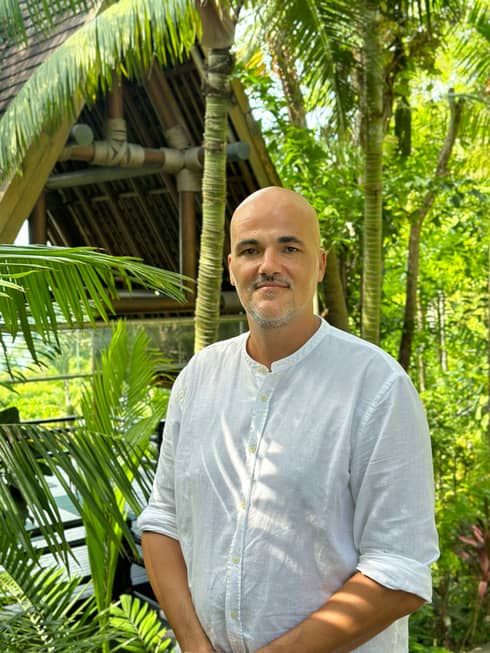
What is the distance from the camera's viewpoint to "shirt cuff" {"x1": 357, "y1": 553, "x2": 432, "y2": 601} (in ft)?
4.76

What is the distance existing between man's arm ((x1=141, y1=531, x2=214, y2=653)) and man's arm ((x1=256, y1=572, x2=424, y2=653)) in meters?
Answer: 0.25

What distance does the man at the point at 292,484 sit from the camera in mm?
1484

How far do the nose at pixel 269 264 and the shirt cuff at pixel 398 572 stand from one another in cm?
61

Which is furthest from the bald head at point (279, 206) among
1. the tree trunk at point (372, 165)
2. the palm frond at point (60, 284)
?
the tree trunk at point (372, 165)

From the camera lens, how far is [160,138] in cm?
804

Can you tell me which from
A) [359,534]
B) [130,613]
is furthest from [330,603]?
[130,613]

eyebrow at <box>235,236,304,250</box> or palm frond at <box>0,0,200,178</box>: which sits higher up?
palm frond at <box>0,0,200,178</box>

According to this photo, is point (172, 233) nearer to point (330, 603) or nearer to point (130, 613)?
point (130, 613)

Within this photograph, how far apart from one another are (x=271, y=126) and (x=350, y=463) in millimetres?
7671

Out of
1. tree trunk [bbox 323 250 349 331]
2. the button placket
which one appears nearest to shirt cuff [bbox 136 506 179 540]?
the button placket

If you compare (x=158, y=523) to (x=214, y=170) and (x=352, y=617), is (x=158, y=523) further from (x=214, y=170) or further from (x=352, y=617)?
(x=214, y=170)

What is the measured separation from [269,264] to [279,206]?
133 mm

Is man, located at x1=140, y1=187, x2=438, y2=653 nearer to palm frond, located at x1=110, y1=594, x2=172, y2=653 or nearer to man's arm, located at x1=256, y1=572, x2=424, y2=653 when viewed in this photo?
man's arm, located at x1=256, y1=572, x2=424, y2=653

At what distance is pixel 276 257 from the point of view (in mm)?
1671
